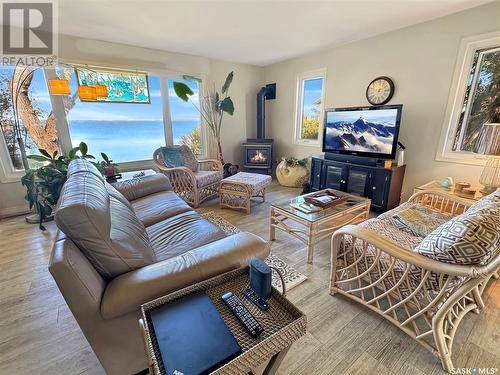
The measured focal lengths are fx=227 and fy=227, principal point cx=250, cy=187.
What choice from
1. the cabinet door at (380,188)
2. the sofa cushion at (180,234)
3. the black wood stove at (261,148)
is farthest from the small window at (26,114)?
the cabinet door at (380,188)

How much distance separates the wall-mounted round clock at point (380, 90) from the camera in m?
3.01

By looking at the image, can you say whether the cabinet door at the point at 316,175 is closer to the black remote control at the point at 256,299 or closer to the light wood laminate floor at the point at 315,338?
the light wood laminate floor at the point at 315,338

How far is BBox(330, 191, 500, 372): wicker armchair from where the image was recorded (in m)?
1.04

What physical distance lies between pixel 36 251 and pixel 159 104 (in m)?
2.69

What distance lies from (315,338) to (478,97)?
3.00 m

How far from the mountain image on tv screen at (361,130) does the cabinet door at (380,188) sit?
300mm

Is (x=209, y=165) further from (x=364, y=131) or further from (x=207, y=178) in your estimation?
(x=364, y=131)

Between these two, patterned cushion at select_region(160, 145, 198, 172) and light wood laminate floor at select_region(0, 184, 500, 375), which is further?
patterned cushion at select_region(160, 145, 198, 172)

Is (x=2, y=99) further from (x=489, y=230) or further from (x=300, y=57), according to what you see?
(x=489, y=230)

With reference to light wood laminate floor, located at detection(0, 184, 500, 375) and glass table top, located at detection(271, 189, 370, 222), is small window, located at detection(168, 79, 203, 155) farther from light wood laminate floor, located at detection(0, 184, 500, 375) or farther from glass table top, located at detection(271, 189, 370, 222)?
light wood laminate floor, located at detection(0, 184, 500, 375)

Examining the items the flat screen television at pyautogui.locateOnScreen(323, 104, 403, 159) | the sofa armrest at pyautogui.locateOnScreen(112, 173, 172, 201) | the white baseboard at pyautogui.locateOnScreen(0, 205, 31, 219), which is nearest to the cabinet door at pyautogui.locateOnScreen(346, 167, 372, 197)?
the flat screen television at pyautogui.locateOnScreen(323, 104, 403, 159)

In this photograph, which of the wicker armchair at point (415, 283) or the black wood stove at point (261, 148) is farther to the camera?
the black wood stove at point (261, 148)

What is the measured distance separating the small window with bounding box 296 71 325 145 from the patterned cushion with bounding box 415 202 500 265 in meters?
3.20

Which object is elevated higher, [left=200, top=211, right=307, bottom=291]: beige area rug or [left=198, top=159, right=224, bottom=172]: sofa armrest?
[left=198, top=159, right=224, bottom=172]: sofa armrest
